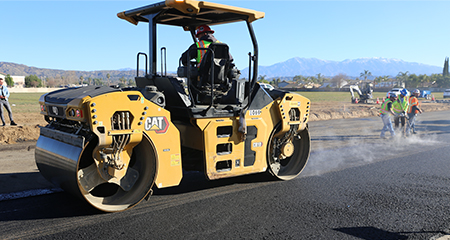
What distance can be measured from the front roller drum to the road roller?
0.01m

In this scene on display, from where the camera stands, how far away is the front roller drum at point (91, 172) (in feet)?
13.9

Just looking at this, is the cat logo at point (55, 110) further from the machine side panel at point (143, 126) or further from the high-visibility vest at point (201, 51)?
the high-visibility vest at point (201, 51)

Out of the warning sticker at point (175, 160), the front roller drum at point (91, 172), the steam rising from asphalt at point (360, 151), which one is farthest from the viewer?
the steam rising from asphalt at point (360, 151)

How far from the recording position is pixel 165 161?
4.80 m

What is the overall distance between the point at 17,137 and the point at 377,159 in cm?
927

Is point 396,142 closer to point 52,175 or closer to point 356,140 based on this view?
point 356,140

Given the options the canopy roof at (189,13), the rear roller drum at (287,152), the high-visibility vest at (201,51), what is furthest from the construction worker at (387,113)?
the high-visibility vest at (201,51)

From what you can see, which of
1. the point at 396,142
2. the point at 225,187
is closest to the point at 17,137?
the point at 225,187

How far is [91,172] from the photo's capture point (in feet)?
14.7

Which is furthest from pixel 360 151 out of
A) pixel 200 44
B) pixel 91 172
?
pixel 91 172

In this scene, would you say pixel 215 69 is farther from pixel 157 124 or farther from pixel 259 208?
pixel 259 208

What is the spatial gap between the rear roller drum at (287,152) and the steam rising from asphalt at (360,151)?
37 cm

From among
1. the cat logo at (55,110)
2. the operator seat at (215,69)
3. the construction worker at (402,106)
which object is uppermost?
the operator seat at (215,69)

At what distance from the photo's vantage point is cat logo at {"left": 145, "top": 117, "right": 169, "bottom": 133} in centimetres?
458
